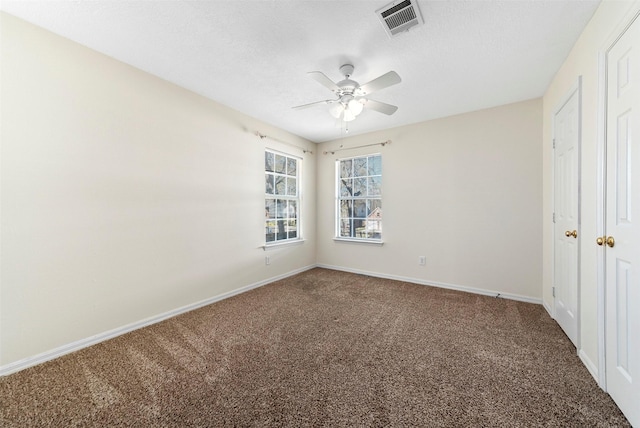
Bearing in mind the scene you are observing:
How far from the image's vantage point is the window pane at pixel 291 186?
4406mm

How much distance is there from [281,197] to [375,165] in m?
1.71

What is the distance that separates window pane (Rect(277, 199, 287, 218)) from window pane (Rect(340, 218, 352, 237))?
112 centimetres

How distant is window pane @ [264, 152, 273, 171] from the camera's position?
12.9 ft

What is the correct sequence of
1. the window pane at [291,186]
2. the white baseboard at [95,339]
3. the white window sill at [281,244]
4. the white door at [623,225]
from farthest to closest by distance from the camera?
the window pane at [291,186], the white window sill at [281,244], the white baseboard at [95,339], the white door at [623,225]

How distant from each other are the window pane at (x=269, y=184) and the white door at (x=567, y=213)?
3497mm

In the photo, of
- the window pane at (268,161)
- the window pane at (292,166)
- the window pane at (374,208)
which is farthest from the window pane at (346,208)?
the window pane at (268,161)

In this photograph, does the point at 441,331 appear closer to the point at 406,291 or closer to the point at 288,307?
the point at 406,291

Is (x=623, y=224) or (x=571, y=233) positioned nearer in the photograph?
(x=623, y=224)

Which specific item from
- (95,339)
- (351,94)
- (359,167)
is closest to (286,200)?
(359,167)

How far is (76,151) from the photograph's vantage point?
208cm

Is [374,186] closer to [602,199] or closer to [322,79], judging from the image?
[322,79]

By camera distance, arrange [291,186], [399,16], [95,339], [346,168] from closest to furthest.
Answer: [399,16], [95,339], [291,186], [346,168]

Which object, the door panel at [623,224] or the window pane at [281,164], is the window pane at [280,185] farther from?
the door panel at [623,224]

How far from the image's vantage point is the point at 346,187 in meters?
4.69
